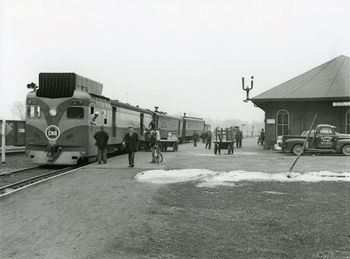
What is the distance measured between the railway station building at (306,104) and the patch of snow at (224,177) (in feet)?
48.5

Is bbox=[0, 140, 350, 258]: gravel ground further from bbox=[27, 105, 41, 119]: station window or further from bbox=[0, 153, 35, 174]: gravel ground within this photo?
bbox=[27, 105, 41, 119]: station window

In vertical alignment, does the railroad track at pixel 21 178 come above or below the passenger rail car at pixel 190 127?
below

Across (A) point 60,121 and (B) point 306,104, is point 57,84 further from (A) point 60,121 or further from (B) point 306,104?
(B) point 306,104

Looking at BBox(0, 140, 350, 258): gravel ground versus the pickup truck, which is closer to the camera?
BBox(0, 140, 350, 258): gravel ground

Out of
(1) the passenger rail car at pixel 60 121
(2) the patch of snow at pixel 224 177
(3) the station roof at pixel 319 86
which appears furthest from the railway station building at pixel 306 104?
(2) the patch of snow at pixel 224 177

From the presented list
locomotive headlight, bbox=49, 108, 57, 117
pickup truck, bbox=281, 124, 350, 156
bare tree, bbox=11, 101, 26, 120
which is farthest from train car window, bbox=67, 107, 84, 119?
bare tree, bbox=11, 101, 26, 120

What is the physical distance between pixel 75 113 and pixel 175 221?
11.3 metres

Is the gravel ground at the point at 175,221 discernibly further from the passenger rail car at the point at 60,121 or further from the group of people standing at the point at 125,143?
the passenger rail car at the point at 60,121

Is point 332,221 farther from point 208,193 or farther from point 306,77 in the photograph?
point 306,77

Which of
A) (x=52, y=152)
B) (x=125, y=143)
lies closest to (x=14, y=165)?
(x=52, y=152)

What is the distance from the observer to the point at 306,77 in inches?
1297

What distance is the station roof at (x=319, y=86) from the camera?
28.2m

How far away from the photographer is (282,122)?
30.2 metres

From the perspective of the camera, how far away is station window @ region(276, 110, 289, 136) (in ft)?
98.8
